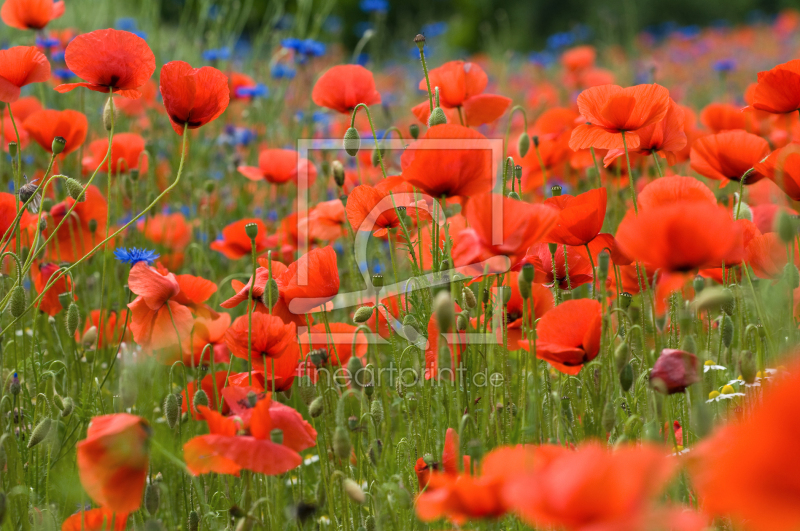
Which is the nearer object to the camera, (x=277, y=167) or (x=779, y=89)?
(x=779, y=89)

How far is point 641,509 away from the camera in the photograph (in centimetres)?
63

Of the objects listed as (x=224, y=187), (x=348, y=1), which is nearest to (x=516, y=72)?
(x=348, y=1)

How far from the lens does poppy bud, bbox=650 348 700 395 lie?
3.32ft

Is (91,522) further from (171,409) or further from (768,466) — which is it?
(768,466)

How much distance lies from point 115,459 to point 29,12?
5.61 feet

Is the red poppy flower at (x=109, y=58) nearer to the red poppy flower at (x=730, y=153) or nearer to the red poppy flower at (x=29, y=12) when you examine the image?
the red poppy flower at (x=29, y=12)

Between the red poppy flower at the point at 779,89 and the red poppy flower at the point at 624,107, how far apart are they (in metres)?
0.25

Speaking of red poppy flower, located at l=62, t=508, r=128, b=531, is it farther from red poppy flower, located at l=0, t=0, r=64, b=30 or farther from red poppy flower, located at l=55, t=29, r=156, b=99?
red poppy flower, located at l=0, t=0, r=64, b=30

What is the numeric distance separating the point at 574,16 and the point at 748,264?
42.9ft

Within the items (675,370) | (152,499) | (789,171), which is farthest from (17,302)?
(789,171)

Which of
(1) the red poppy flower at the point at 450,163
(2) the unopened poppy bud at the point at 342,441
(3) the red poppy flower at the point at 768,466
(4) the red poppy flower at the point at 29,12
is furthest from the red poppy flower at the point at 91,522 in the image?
(4) the red poppy flower at the point at 29,12

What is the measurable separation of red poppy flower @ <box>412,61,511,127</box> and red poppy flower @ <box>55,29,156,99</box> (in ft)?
2.11

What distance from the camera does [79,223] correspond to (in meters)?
2.17

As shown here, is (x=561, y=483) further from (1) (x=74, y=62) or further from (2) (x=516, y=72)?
(2) (x=516, y=72)
